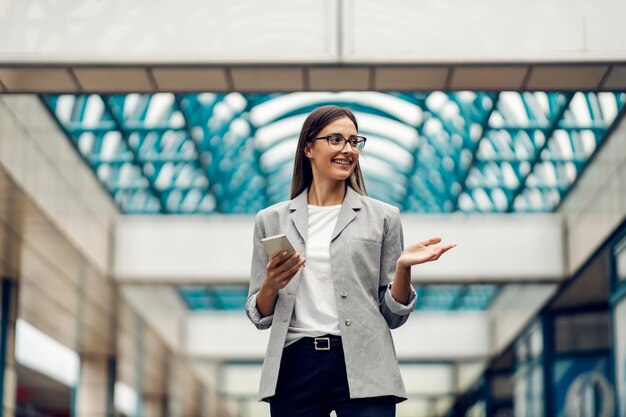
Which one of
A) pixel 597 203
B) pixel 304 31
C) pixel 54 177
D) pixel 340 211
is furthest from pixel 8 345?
pixel 340 211

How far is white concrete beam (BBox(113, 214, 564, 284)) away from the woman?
14.5 meters

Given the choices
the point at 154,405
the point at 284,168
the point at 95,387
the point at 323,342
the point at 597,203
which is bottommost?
the point at 323,342

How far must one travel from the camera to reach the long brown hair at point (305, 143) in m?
3.61

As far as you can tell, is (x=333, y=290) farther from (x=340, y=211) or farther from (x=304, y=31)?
(x=304, y=31)

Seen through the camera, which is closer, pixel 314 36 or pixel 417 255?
pixel 417 255

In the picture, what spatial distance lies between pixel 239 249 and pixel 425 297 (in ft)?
45.2

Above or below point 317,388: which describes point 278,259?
above

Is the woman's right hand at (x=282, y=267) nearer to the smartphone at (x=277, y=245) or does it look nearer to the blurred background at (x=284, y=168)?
the smartphone at (x=277, y=245)

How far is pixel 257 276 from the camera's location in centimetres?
363

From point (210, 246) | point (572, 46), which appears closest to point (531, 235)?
point (210, 246)

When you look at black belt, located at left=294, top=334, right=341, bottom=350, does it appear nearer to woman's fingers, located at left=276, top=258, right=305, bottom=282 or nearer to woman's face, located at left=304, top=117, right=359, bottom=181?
woman's fingers, located at left=276, top=258, right=305, bottom=282

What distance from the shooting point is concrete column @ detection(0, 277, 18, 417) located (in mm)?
17484

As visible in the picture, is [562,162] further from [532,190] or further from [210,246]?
[210,246]

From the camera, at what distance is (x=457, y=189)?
2086cm
